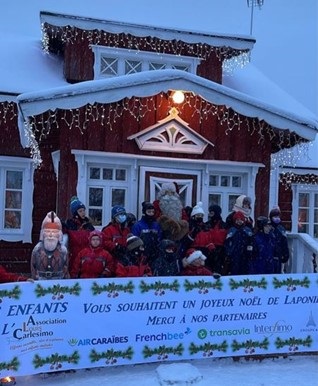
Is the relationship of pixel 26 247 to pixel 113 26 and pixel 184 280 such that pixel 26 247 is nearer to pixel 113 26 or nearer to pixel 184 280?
pixel 113 26

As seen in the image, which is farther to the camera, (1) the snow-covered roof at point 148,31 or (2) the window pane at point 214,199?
(1) the snow-covered roof at point 148,31

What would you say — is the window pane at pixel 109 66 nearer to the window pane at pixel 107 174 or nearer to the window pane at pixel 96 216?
the window pane at pixel 107 174

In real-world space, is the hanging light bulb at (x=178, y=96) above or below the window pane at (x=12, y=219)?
above

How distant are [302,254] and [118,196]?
3.17 metres

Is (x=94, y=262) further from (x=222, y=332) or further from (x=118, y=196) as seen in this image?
(x=118, y=196)

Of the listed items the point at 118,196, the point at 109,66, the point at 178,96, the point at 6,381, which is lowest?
the point at 6,381

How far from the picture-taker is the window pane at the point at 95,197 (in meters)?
8.78

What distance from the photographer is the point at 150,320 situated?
18.5 feet

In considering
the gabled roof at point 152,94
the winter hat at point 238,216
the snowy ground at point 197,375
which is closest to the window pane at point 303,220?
the gabled roof at point 152,94

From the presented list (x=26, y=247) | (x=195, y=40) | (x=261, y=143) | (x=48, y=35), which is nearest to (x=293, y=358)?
(x=261, y=143)

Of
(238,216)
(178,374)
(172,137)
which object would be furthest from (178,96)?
(178,374)

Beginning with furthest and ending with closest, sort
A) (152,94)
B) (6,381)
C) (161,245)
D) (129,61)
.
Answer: (129,61) < (152,94) < (161,245) < (6,381)

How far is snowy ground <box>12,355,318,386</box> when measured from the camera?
208 inches

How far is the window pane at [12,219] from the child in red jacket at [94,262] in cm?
507
